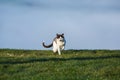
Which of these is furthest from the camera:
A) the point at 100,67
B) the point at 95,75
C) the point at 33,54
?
the point at 33,54

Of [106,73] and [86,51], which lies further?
[86,51]

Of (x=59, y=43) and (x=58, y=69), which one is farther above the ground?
(x=59, y=43)

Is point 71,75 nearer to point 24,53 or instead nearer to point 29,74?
point 29,74

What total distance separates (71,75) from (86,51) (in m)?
16.9

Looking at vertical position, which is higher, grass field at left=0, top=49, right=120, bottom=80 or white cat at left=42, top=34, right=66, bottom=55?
white cat at left=42, top=34, right=66, bottom=55

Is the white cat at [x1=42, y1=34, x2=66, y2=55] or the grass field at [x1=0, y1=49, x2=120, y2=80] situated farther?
the white cat at [x1=42, y1=34, x2=66, y2=55]

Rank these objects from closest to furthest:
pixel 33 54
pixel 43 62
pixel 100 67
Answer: pixel 100 67 → pixel 43 62 → pixel 33 54

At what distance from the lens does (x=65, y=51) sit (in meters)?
48.4

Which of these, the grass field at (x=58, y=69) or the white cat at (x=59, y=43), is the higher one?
the white cat at (x=59, y=43)

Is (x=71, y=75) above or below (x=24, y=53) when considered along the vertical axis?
below

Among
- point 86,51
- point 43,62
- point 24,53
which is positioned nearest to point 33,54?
point 24,53

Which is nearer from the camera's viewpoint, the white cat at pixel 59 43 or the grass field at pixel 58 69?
the grass field at pixel 58 69

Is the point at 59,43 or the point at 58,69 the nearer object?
the point at 58,69

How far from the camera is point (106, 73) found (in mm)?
32094
